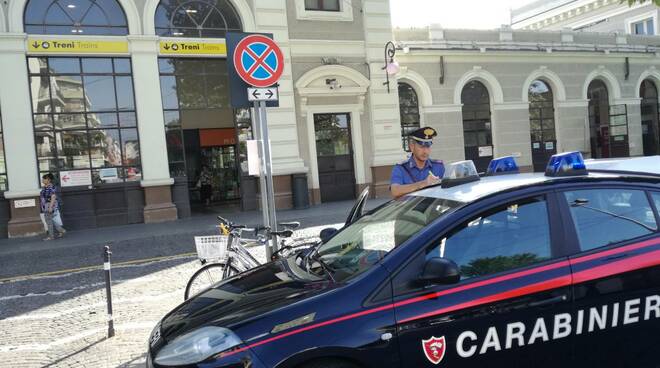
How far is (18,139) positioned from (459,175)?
1289 centimetres

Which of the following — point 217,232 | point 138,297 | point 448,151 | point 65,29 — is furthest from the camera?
point 448,151

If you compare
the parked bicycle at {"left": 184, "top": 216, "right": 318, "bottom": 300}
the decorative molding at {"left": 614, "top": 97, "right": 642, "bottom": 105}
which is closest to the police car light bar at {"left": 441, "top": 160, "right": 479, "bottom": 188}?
the parked bicycle at {"left": 184, "top": 216, "right": 318, "bottom": 300}

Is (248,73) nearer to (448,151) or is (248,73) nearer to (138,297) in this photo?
(138,297)

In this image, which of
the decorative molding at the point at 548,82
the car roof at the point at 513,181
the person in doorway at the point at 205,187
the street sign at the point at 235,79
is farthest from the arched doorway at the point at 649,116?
the street sign at the point at 235,79

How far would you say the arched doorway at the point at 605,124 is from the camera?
22.0 m

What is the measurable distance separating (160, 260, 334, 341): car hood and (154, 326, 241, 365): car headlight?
0.18 feet

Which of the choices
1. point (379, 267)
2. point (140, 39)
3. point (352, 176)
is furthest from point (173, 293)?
point (352, 176)

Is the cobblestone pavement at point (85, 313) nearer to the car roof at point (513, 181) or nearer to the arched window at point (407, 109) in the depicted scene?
the car roof at point (513, 181)

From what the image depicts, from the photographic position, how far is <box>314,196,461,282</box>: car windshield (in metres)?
3.02

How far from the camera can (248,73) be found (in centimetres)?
569

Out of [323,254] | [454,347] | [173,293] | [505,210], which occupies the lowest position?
[173,293]

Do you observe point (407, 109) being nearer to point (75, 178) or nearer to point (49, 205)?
point (75, 178)

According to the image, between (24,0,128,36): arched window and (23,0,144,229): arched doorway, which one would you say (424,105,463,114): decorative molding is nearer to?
(23,0,144,229): arched doorway

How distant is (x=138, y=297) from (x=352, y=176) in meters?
10.9
